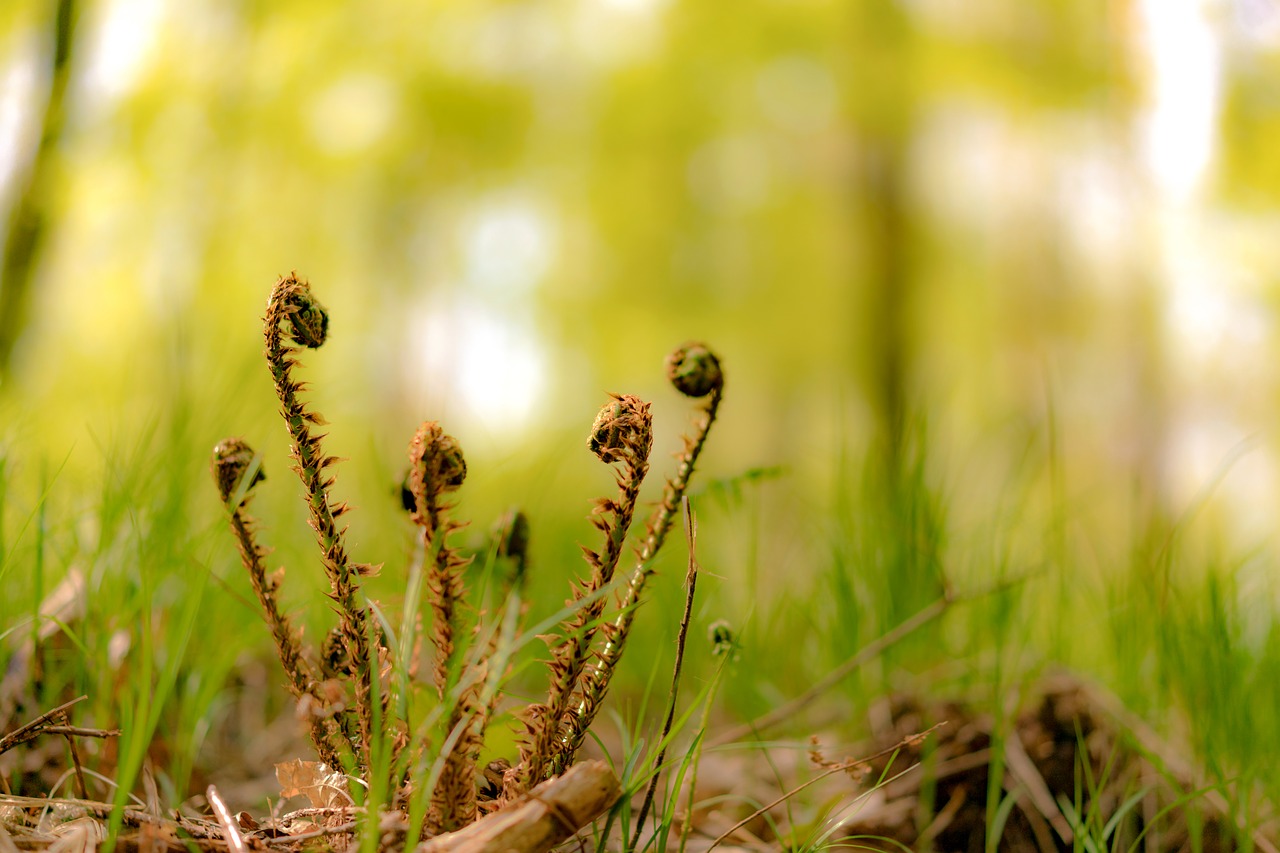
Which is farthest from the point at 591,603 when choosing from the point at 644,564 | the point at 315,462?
the point at 315,462

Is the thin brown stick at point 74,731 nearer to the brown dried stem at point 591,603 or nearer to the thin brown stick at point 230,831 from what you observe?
the thin brown stick at point 230,831

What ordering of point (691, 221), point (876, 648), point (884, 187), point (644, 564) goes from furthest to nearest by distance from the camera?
point (691, 221) → point (884, 187) → point (876, 648) → point (644, 564)

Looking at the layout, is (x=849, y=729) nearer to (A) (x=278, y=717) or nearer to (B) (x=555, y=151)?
(A) (x=278, y=717)

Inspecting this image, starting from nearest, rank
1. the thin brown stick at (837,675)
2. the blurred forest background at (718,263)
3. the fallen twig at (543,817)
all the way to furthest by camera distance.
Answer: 1. the fallen twig at (543,817)
2. the thin brown stick at (837,675)
3. the blurred forest background at (718,263)

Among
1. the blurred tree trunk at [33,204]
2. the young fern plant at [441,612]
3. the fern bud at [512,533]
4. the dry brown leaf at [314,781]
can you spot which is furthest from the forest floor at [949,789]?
the blurred tree trunk at [33,204]

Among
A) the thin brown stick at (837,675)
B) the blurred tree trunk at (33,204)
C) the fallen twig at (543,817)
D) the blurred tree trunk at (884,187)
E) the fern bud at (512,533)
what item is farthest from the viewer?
the blurred tree trunk at (884,187)

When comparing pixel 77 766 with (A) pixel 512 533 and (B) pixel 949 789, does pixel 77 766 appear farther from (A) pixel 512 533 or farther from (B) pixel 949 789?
(B) pixel 949 789

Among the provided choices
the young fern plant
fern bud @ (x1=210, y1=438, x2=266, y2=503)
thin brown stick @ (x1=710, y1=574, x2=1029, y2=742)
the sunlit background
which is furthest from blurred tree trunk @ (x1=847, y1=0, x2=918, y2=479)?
fern bud @ (x1=210, y1=438, x2=266, y2=503)
